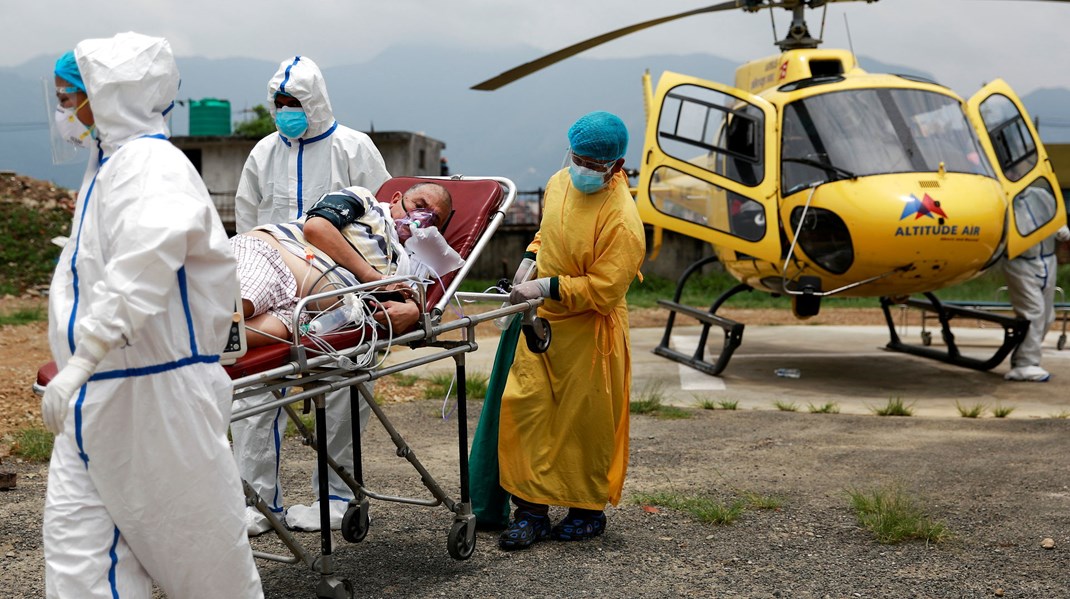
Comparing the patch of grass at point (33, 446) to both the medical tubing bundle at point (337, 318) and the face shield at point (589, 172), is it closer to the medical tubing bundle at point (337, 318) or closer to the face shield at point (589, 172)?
the medical tubing bundle at point (337, 318)

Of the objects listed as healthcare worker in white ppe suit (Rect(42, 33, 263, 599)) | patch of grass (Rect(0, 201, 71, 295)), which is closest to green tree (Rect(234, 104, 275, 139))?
patch of grass (Rect(0, 201, 71, 295))

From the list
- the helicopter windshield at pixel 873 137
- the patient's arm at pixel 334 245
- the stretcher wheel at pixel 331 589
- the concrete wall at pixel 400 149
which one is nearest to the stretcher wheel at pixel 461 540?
the stretcher wheel at pixel 331 589

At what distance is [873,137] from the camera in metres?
8.61

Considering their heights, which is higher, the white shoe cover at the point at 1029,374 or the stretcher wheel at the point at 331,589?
the stretcher wheel at the point at 331,589

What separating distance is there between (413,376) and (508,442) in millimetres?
4560

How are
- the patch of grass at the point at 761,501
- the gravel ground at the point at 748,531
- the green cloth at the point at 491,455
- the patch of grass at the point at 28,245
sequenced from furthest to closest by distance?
the patch of grass at the point at 28,245 < the patch of grass at the point at 761,501 < the green cloth at the point at 491,455 < the gravel ground at the point at 748,531

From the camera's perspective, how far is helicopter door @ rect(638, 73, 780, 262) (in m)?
8.86

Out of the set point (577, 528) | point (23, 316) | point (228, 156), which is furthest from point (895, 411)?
point (228, 156)

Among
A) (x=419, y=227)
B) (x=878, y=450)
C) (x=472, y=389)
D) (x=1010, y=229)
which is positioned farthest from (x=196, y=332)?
(x=1010, y=229)

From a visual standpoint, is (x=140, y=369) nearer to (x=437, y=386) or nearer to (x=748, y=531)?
(x=748, y=531)

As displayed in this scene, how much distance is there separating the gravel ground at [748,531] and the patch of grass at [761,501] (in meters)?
0.05

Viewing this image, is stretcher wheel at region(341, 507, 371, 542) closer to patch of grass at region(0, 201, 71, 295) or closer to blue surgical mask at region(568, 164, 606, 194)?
blue surgical mask at region(568, 164, 606, 194)

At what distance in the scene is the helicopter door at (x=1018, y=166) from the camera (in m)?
8.80

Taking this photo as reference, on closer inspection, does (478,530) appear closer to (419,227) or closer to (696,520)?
(696,520)
